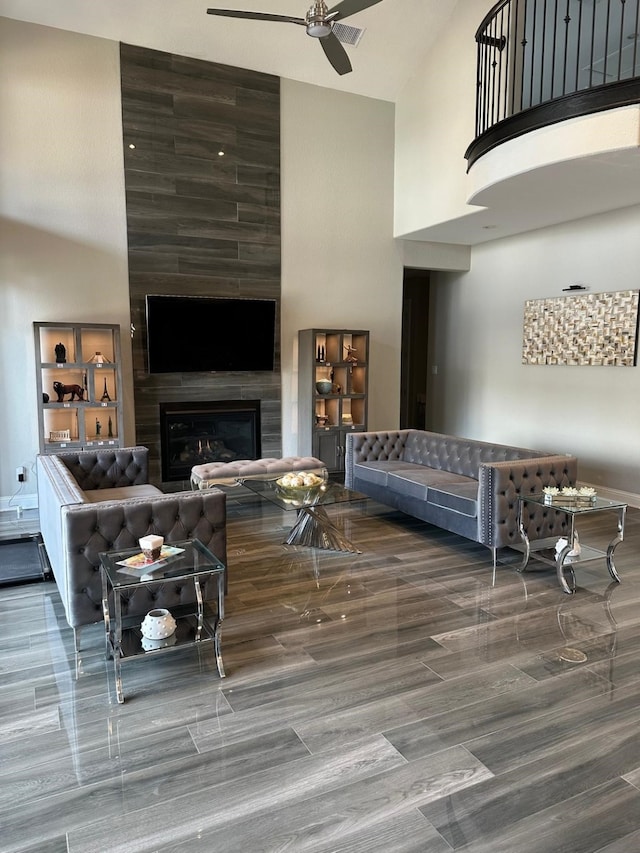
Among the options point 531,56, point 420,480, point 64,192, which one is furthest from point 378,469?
point 531,56

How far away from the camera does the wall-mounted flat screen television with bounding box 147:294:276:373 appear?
672 centimetres

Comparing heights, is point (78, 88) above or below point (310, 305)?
above

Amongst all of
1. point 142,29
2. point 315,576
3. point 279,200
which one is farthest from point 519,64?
point 315,576

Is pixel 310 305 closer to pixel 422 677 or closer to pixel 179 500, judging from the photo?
pixel 179 500

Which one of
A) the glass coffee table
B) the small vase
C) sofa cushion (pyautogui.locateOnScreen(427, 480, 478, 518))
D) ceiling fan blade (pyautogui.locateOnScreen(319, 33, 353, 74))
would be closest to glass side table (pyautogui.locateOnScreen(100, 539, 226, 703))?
the small vase

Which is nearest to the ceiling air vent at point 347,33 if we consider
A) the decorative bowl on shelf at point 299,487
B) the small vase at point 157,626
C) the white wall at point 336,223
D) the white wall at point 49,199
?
the white wall at point 336,223

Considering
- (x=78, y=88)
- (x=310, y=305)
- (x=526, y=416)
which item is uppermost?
(x=78, y=88)

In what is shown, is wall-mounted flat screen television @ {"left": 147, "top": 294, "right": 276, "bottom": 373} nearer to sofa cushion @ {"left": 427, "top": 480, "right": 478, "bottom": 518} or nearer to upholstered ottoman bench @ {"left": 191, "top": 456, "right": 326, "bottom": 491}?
upholstered ottoman bench @ {"left": 191, "top": 456, "right": 326, "bottom": 491}

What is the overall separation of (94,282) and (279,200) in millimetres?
2445

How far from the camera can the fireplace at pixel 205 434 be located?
700 cm

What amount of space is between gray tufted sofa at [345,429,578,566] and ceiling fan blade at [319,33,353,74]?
321cm

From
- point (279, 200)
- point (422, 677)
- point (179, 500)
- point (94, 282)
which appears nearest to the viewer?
point (422, 677)

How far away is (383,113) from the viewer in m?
7.91

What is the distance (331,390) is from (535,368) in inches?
103
